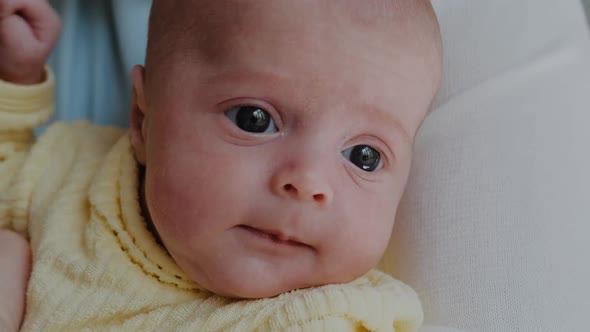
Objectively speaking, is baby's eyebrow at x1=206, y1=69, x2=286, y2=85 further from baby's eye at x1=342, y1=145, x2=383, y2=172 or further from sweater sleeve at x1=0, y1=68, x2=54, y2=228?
sweater sleeve at x1=0, y1=68, x2=54, y2=228

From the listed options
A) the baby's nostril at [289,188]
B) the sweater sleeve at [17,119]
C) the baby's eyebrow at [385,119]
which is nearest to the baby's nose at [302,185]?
the baby's nostril at [289,188]

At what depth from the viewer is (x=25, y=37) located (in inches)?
46.3

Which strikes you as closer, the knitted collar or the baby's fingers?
the knitted collar

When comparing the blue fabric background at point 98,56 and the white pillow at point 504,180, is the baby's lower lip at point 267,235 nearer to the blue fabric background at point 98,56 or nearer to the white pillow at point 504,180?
the white pillow at point 504,180

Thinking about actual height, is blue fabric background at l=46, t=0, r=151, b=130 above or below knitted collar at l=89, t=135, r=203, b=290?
above

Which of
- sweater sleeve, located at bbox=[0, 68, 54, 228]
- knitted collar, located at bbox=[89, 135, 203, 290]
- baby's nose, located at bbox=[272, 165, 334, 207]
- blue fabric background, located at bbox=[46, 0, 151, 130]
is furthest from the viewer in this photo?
blue fabric background, located at bbox=[46, 0, 151, 130]

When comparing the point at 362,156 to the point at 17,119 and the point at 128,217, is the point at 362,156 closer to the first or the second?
the point at 128,217

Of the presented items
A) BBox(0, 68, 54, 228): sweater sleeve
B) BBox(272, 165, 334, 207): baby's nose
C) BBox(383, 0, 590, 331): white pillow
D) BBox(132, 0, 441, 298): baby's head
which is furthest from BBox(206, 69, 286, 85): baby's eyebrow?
BBox(0, 68, 54, 228): sweater sleeve

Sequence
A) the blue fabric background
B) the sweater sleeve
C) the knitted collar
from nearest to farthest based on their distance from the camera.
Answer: the knitted collar, the sweater sleeve, the blue fabric background

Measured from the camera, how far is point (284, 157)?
83 cm

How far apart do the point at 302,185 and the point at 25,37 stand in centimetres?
63

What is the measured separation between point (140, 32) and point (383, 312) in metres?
0.74

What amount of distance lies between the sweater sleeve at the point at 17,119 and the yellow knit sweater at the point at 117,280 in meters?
0.01

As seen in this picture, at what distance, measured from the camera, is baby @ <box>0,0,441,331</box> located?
0.83 metres
